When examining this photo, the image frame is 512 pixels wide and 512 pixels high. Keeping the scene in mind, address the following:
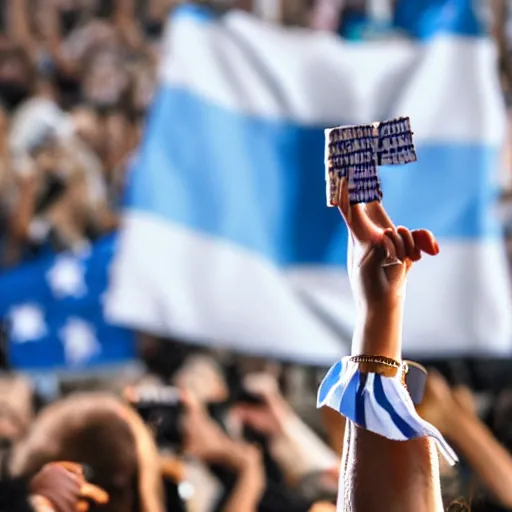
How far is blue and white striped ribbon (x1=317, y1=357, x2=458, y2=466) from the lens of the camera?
824mm

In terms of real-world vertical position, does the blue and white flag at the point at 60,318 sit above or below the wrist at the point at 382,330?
above

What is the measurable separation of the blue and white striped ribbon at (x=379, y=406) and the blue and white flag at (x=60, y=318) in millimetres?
2861

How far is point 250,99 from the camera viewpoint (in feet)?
12.0

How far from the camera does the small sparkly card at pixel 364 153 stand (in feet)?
2.84

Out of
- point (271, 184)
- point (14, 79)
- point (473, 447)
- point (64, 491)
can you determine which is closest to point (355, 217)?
point (64, 491)

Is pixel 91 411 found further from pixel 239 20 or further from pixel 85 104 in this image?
pixel 85 104

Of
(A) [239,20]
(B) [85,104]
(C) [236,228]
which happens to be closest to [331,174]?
(C) [236,228]

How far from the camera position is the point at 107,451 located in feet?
4.24

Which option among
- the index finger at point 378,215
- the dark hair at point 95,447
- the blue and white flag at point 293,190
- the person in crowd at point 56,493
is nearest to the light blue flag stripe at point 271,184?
the blue and white flag at point 293,190

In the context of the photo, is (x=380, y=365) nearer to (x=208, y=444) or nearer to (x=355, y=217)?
(x=355, y=217)

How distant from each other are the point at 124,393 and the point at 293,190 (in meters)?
1.87

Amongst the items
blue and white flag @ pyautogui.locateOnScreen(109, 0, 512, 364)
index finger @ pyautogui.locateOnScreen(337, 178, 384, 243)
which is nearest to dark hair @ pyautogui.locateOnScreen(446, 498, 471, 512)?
index finger @ pyautogui.locateOnScreen(337, 178, 384, 243)

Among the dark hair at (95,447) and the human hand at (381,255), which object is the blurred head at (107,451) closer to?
the dark hair at (95,447)

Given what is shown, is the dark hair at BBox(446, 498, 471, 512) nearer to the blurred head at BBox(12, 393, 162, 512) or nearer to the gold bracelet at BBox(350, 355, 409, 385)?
A: the gold bracelet at BBox(350, 355, 409, 385)
